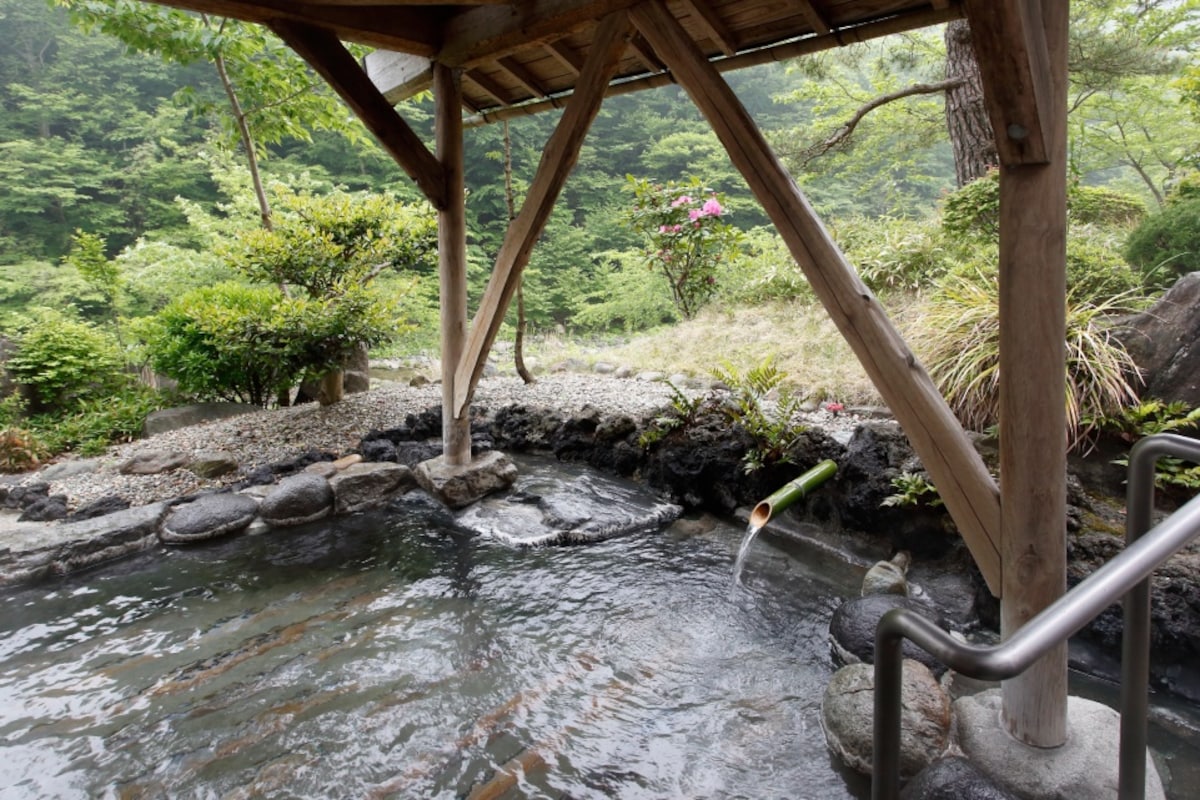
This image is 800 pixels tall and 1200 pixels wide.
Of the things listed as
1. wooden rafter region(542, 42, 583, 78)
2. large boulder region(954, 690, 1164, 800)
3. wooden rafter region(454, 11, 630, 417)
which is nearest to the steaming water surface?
large boulder region(954, 690, 1164, 800)

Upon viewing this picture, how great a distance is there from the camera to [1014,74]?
1450 mm

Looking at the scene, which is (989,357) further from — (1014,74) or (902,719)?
(1014,74)

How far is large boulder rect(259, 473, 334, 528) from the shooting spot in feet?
13.6

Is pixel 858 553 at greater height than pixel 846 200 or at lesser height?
lesser

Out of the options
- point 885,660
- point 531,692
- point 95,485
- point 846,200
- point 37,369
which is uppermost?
point 846,200

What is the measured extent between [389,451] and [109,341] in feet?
17.6

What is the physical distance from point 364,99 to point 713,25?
204cm

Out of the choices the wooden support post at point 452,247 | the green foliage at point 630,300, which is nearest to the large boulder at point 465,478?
the wooden support post at point 452,247

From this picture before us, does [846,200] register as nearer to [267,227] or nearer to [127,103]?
[267,227]

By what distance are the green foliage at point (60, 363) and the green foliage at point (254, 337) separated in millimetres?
857

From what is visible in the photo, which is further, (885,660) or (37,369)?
(37,369)

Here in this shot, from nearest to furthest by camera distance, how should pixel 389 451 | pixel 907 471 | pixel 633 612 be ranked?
1. pixel 633 612
2. pixel 907 471
3. pixel 389 451

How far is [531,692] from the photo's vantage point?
2502 millimetres

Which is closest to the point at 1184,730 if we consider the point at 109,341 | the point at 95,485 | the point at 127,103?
the point at 95,485
